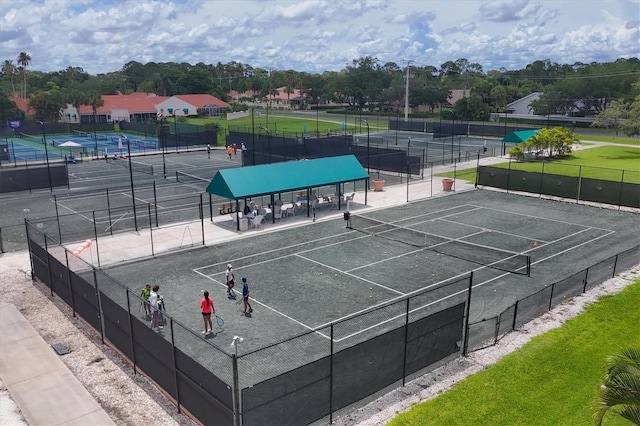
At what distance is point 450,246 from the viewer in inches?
1039

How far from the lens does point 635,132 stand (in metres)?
61.6

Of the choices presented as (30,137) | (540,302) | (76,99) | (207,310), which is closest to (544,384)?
(540,302)

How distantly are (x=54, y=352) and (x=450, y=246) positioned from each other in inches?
706

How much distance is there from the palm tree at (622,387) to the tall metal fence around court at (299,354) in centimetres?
550

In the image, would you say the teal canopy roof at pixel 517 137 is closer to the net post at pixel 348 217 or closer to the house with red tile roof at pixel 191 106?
the net post at pixel 348 217

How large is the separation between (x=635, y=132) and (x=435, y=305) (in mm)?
54826

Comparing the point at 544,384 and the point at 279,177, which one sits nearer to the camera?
the point at 544,384

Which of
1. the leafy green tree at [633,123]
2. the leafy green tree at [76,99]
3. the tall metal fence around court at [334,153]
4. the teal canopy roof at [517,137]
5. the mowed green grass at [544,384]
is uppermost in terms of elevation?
the leafy green tree at [76,99]

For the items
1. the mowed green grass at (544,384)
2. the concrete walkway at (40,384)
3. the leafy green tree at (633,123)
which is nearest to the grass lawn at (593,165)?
the leafy green tree at (633,123)

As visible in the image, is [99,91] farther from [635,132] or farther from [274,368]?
[274,368]

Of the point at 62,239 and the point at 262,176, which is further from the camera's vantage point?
the point at 262,176

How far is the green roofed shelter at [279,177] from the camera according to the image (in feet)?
98.4

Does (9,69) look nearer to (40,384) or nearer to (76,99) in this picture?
(76,99)

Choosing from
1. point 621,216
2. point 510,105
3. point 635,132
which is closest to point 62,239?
point 621,216
